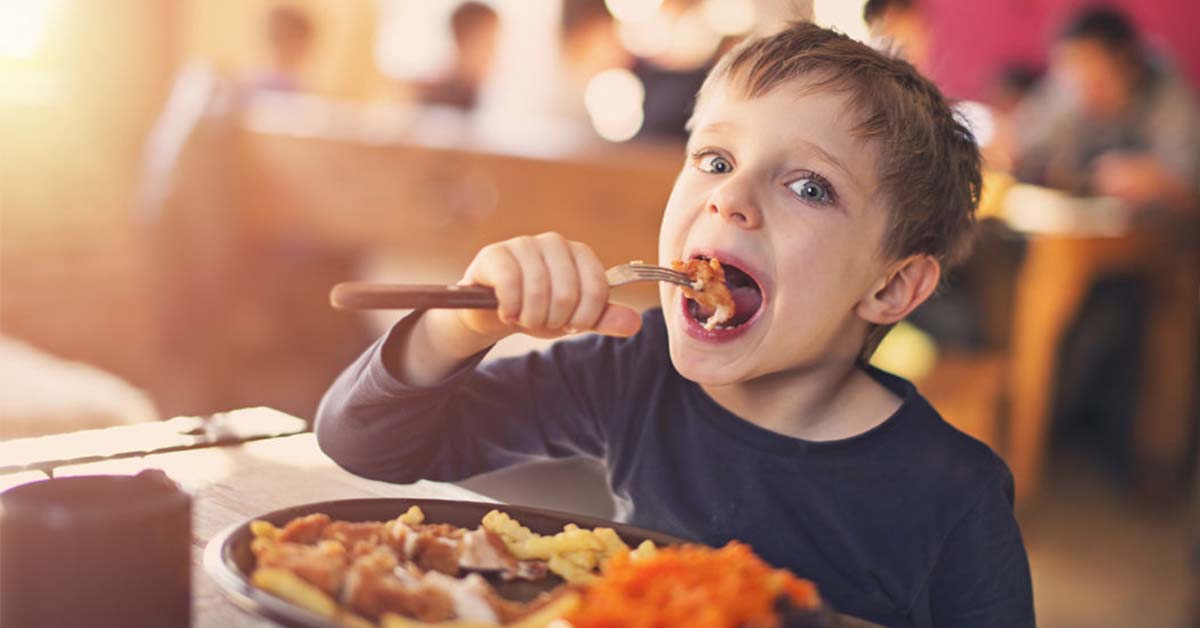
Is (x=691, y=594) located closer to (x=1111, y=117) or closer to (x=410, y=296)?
(x=410, y=296)

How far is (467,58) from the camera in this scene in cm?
481

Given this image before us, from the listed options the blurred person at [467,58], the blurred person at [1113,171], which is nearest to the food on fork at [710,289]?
the blurred person at [1113,171]

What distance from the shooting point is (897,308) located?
3.91 feet

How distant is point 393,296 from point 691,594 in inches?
9.5

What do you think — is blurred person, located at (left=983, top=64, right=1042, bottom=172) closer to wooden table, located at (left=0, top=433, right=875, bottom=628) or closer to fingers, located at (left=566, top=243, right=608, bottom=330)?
wooden table, located at (left=0, top=433, right=875, bottom=628)

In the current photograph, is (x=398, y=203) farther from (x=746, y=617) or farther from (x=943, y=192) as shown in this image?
(x=746, y=617)

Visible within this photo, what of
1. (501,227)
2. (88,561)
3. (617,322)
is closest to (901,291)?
(617,322)

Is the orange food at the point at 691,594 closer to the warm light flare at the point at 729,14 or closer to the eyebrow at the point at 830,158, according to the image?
the eyebrow at the point at 830,158

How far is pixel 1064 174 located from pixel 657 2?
11.1 feet

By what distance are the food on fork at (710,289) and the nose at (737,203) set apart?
0.04 m

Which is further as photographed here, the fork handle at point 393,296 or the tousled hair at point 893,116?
the tousled hair at point 893,116

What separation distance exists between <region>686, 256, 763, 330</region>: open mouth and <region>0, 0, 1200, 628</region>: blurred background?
148 centimetres

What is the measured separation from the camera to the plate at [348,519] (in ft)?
2.01

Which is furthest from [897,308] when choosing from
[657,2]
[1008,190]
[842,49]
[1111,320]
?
[657,2]
